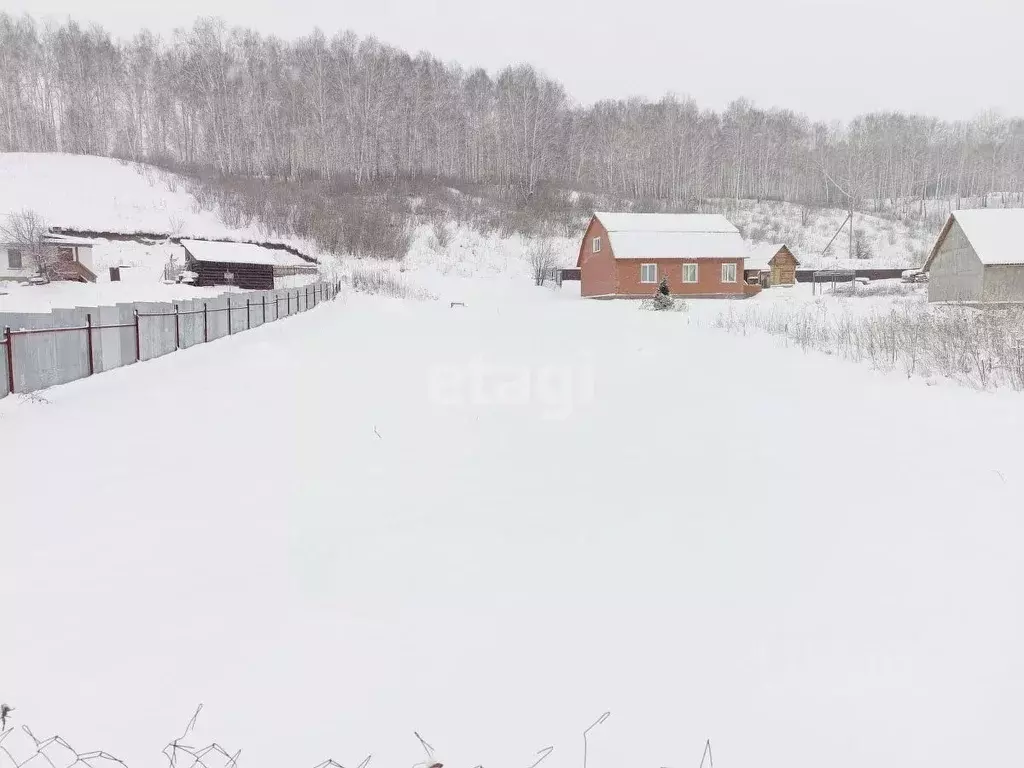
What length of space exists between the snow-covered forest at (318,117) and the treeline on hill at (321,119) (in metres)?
0.13

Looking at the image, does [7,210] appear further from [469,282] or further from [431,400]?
[431,400]

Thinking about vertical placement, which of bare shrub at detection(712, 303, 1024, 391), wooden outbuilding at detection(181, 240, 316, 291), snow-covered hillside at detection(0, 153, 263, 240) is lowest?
bare shrub at detection(712, 303, 1024, 391)

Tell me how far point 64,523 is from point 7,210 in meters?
56.4

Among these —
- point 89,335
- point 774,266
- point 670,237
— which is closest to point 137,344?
point 89,335

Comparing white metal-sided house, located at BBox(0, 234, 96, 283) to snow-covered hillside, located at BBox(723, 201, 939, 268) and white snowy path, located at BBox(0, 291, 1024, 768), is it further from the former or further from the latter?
snow-covered hillside, located at BBox(723, 201, 939, 268)

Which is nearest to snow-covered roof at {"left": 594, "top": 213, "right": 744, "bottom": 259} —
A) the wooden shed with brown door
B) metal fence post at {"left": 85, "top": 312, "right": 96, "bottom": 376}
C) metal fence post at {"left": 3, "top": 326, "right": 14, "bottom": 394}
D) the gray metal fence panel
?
the wooden shed with brown door

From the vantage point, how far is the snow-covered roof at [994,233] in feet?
95.1

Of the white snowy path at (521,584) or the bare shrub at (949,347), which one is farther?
the bare shrub at (949,347)

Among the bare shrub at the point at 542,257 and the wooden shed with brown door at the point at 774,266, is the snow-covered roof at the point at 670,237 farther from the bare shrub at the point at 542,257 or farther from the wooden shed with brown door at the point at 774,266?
the wooden shed with brown door at the point at 774,266

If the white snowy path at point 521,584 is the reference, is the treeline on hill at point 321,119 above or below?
above

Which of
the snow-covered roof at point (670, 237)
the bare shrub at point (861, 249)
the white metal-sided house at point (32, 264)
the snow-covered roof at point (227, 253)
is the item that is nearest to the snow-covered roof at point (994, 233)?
the snow-covered roof at point (670, 237)

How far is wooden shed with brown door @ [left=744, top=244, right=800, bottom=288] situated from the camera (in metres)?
47.5

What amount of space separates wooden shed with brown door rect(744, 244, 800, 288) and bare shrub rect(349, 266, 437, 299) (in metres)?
25.9

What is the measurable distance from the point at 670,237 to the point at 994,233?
16.5 metres
